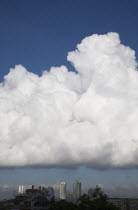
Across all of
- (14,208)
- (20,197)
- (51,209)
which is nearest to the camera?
(51,209)

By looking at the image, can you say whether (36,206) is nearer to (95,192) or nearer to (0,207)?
(0,207)

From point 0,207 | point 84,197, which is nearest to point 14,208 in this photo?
point 0,207

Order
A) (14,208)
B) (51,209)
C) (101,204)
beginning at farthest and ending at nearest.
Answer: (14,208) < (51,209) < (101,204)

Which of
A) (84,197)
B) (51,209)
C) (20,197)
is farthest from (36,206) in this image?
(84,197)

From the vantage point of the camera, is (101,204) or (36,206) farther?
(36,206)

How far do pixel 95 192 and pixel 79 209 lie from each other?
246 inches

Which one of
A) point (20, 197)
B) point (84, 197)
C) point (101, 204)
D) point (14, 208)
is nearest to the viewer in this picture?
point (101, 204)

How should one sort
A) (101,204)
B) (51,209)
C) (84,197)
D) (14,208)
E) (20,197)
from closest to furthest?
1. (101,204)
2. (84,197)
3. (51,209)
4. (14,208)
5. (20,197)

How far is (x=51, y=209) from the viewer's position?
87.8 metres

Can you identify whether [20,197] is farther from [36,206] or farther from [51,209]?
[51,209]

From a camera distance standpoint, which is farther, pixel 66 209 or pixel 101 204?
pixel 66 209

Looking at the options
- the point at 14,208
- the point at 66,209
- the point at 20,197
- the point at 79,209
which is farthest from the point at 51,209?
the point at 20,197

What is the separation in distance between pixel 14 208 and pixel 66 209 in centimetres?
9852

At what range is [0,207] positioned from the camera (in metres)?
170
